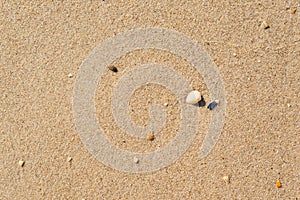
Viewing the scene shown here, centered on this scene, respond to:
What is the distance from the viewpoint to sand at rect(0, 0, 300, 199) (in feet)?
6.08

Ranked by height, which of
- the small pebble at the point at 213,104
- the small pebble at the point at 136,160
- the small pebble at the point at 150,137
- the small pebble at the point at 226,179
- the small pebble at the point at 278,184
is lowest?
the small pebble at the point at 278,184

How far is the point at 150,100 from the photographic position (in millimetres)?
1873

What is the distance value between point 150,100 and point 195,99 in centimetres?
27

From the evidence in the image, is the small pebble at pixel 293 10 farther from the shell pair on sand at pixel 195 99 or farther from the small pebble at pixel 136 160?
the small pebble at pixel 136 160

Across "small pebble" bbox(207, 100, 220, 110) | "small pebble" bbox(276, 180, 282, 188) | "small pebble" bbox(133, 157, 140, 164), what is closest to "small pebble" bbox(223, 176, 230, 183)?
"small pebble" bbox(276, 180, 282, 188)

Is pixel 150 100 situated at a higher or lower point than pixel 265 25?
lower

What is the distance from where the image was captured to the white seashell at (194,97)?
1.82m

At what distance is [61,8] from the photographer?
6.17 ft

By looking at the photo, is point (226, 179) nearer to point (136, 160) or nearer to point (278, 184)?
point (278, 184)

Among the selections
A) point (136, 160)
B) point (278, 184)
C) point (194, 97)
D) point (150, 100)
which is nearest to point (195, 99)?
point (194, 97)

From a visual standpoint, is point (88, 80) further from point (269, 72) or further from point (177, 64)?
point (269, 72)

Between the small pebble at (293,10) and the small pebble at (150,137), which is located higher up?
the small pebble at (293,10)

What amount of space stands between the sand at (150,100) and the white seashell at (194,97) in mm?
62

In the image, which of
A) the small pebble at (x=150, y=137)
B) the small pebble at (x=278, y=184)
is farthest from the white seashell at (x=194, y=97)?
the small pebble at (x=278, y=184)
